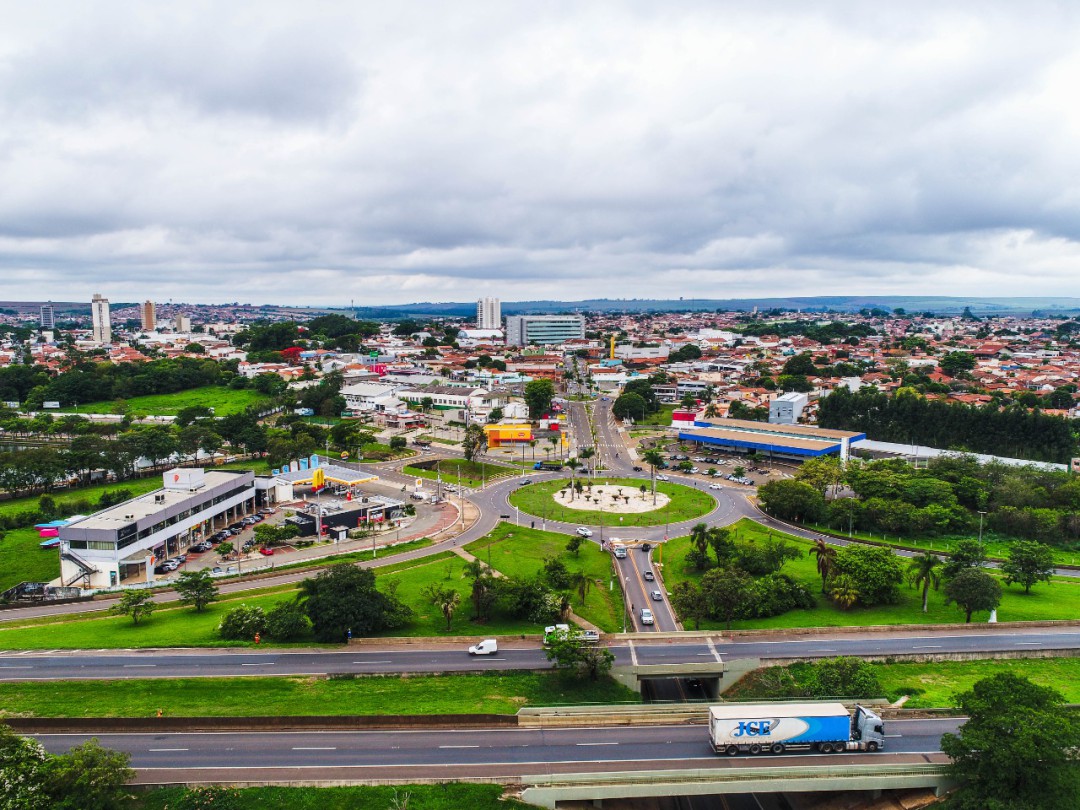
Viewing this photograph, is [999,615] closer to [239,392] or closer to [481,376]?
[481,376]

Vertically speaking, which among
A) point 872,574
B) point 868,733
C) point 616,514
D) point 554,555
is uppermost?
point 872,574

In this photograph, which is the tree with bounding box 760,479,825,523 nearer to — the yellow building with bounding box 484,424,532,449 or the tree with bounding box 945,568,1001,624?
the tree with bounding box 945,568,1001,624

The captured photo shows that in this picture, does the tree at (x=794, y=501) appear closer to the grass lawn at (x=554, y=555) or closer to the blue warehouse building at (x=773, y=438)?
the grass lawn at (x=554, y=555)

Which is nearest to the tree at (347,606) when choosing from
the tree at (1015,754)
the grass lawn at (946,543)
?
the tree at (1015,754)

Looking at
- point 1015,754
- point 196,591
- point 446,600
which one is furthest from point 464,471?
point 1015,754

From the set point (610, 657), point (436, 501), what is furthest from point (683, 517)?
point (610, 657)

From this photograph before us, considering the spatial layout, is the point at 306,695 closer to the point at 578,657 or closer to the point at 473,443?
the point at 578,657
